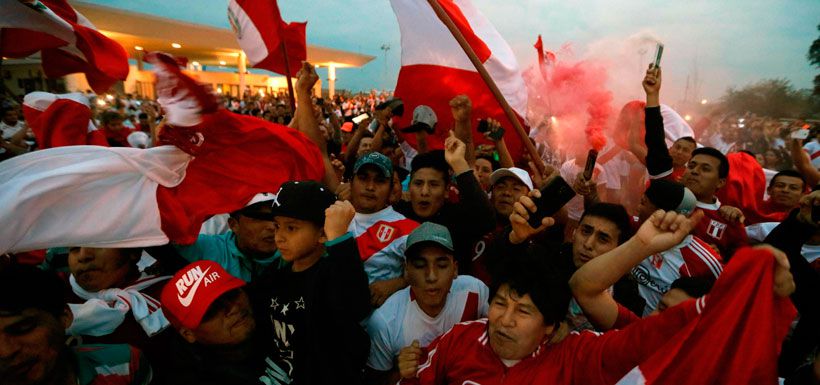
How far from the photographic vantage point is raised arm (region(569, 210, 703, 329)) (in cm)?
166

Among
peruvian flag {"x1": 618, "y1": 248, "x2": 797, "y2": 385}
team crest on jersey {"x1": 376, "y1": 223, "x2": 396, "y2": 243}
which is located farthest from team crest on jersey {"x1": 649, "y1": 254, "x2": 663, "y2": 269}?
team crest on jersey {"x1": 376, "y1": 223, "x2": 396, "y2": 243}

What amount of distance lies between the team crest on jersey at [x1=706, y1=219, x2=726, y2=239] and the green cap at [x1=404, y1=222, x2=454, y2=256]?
2.31 metres

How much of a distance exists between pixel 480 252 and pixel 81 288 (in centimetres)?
240

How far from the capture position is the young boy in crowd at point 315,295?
191 cm

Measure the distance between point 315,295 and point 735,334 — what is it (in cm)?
157

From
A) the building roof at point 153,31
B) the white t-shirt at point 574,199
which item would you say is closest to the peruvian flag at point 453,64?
the white t-shirt at point 574,199

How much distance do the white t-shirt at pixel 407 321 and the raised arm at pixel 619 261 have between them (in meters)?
0.69

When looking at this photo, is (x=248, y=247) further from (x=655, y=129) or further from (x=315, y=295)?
(x=655, y=129)

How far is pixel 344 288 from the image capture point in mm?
1893

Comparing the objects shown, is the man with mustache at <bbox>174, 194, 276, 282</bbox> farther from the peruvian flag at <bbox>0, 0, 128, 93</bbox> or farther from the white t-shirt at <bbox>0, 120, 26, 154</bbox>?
the white t-shirt at <bbox>0, 120, 26, 154</bbox>

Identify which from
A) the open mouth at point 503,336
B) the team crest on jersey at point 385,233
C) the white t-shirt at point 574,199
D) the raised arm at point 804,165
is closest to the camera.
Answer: the open mouth at point 503,336

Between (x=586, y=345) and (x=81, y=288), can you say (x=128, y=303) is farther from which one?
(x=586, y=345)

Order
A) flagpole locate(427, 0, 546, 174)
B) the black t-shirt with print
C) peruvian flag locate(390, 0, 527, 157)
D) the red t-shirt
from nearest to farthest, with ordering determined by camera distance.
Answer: the red t-shirt → the black t-shirt with print → flagpole locate(427, 0, 546, 174) → peruvian flag locate(390, 0, 527, 157)

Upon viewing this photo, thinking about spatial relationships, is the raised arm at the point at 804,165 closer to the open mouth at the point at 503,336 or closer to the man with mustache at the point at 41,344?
the open mouth at the point at 503,336
